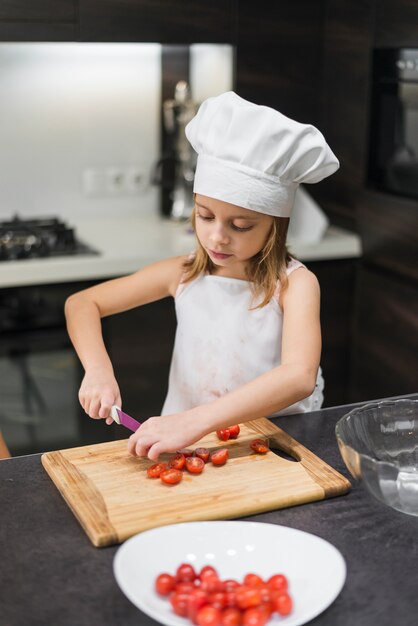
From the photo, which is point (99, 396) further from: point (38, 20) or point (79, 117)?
point (79, 117)

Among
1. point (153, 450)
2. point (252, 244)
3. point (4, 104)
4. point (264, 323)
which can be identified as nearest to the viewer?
point (153, 450)

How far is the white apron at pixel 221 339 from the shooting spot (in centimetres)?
178

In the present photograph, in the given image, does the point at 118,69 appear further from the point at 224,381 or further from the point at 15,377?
the point at 224,381

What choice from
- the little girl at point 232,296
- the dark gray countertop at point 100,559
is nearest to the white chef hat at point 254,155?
the little girl at point 232,296

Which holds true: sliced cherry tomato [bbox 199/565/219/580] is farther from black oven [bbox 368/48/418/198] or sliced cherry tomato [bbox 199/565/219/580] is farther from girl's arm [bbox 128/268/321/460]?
black oven [bbox 368/48/418/198]

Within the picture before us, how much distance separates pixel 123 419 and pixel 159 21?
1.68 meters

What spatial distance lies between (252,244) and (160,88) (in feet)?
5.34

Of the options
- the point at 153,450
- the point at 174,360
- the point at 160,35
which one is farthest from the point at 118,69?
the point at 153,450

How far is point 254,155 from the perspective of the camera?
60.8 inches

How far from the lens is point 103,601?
102 centimetres

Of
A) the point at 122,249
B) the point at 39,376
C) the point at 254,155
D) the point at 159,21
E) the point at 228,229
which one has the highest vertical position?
the point at 159,21

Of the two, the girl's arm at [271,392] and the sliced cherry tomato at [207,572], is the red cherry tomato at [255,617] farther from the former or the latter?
the girl's arm at [271,392]

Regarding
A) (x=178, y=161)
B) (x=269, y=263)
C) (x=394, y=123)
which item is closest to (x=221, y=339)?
(x=269, y=263)

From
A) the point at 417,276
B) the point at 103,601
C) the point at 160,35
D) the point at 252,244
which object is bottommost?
the point at 417,276
